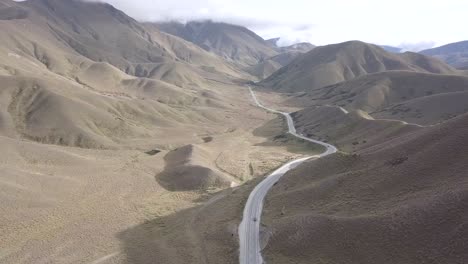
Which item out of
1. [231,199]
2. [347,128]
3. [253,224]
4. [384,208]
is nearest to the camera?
[384,208]

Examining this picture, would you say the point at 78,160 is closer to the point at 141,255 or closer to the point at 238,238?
the point at 141,255

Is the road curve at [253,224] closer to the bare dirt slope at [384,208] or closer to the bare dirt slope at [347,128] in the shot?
the bare dirt slope at [384,208]

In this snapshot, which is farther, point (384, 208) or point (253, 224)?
point (253, 224)

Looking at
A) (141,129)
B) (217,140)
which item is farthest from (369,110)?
(141,129)

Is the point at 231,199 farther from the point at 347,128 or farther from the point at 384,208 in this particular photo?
the point at 347,128

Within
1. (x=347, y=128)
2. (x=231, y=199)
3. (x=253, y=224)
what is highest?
(x=253, y=224)

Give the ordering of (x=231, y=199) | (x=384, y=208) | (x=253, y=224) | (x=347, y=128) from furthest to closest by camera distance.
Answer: (x=347, y=128) → (x=231, y=199) → (x=253, y=224) → (x=384, y=208)

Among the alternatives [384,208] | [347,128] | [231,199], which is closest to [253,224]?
[231,199]

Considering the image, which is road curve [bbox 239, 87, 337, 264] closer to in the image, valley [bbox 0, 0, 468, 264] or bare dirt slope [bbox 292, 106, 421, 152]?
valley [bbox 0, 0, 468, 264]
